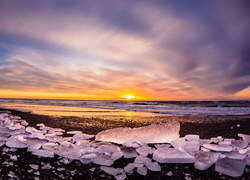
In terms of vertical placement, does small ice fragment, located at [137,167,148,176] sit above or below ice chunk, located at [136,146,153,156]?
below

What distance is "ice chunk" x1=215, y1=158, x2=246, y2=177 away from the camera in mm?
1759

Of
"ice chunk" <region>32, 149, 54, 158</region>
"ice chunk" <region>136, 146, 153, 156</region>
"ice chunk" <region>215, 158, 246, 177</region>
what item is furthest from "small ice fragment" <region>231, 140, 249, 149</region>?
"ice chunk" <region>32, 149, 54, 158</region>

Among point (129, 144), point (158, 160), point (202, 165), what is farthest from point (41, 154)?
point (202, 165)

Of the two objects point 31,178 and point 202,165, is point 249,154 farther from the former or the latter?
point 31,178

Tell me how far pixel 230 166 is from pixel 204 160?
0.25 meters

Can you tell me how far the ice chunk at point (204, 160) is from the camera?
6.19 feet

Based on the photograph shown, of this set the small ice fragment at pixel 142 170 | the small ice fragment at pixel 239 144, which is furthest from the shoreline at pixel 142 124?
the small ice fragment at pixel 142 170

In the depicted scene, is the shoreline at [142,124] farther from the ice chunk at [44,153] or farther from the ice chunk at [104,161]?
the ice chunk at [104,161]

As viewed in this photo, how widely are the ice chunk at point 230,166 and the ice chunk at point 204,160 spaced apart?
0.20 feet

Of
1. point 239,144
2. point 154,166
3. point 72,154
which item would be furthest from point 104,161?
point 239,144

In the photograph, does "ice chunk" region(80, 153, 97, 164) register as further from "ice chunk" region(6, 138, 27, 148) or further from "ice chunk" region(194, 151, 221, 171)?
"ice chunk" region(194, 151, 221, 171)

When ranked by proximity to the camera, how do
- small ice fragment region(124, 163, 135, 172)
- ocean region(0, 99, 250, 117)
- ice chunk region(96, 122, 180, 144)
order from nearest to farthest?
small ice fragment region(124, 163, 135, 172) < ice chunk region(96, 122, 180, 144) < ocean region(0, 99, 250, 117)

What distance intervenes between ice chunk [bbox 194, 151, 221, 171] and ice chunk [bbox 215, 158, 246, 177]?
0.20 feet

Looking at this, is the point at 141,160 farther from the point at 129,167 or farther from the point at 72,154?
the point at 72,154
